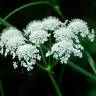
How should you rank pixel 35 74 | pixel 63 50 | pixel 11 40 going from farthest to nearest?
pixel 35 74
pixel 11 40
pixel 63 50

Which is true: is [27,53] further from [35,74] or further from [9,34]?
[35,74]

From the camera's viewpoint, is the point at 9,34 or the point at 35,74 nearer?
the point at 9,34

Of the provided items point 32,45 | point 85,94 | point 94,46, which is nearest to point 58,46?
point 32,45

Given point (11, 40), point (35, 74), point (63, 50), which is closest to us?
point (63, 50)

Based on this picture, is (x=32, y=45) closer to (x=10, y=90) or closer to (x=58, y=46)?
(x=58, y=46)

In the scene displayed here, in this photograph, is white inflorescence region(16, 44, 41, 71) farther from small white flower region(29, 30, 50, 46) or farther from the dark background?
the dark background

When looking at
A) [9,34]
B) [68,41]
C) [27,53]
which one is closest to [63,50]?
[68,41]

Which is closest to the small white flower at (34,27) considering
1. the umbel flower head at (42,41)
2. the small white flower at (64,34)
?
the umbel flower head at (42,41)
